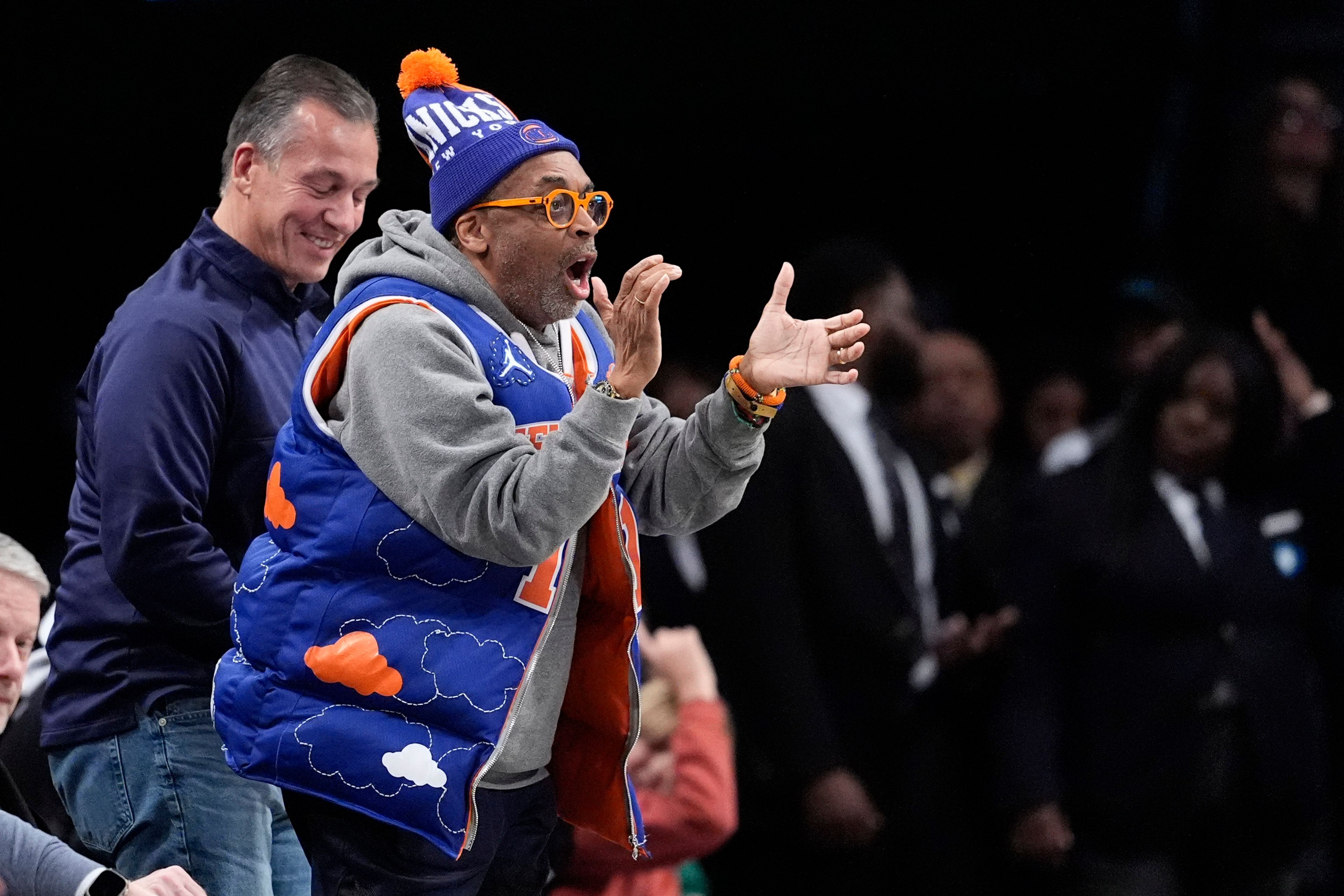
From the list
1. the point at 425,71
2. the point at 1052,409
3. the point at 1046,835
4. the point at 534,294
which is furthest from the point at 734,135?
the point at 534,294

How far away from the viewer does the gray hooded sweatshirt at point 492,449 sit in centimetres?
136

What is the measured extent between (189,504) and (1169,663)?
1730 mm

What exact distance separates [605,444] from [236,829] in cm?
73

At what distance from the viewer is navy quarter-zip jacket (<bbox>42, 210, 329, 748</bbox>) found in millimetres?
1704

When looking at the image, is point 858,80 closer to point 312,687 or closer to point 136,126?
point 136,126

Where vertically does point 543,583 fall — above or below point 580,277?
below

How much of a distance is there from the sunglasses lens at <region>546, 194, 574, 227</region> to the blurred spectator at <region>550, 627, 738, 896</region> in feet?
3.11

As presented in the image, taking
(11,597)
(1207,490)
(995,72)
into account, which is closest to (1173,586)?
(1207,490)

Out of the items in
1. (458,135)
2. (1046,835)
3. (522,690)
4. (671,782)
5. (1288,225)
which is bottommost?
(1046,835)

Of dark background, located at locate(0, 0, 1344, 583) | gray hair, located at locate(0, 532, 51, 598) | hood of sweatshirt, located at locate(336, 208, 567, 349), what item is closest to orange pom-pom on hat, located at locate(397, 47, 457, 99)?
hood of sweatshirt, located at locate(336, 208, 567, 349)

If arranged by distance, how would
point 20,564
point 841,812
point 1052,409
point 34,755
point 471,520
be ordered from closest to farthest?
1. point 471,520
2. point 20,564
3. point 34,755
4. point 841,812
5. point 1052,409

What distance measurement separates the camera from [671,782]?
2.33m

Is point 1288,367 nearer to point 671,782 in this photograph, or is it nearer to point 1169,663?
point 1169,663

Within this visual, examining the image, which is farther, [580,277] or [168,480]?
[168,480]
